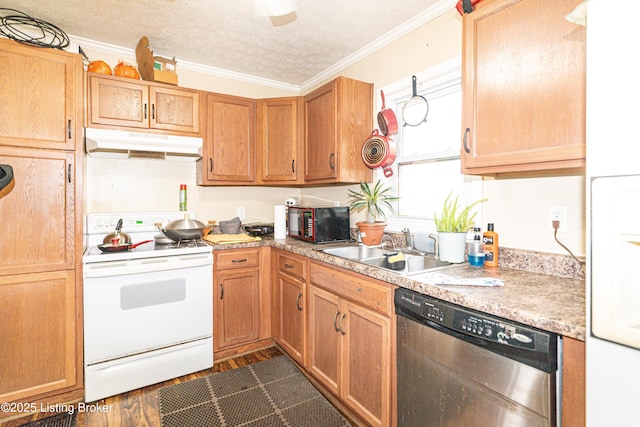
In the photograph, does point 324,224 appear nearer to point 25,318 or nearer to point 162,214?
point 162,214

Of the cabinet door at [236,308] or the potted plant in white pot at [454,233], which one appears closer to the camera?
the potted plant in white pot at [454,233]

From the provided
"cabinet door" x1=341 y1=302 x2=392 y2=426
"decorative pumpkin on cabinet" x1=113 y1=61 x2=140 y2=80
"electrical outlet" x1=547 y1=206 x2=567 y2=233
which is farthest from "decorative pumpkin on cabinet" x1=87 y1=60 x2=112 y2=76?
"electrical outlet" x1=547 y1=206 x2=567 y2=233

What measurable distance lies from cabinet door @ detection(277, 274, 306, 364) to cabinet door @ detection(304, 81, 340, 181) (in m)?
0.91

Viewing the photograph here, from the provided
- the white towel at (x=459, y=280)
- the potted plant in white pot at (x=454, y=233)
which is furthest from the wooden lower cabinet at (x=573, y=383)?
the potted plant in white pot at (x=454, y=233)

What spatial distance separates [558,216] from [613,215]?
80 centimetres

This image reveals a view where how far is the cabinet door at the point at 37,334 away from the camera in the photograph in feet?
6.08

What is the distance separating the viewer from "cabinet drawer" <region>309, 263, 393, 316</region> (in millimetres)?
1533

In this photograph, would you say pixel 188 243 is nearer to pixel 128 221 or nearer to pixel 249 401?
pixel 128 221

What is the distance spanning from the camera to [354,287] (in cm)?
173

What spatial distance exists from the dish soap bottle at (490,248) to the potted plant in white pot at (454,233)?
0.11 metres

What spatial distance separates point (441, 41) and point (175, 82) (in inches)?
80.9

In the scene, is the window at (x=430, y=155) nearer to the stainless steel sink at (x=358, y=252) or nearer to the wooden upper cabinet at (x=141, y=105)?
the stainless steel sink at (x=358, y=252)

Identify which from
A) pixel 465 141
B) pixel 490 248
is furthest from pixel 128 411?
pixel 465 141

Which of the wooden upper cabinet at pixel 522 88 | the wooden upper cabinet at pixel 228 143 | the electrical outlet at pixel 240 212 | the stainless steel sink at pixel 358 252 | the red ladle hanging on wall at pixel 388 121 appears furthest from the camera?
the electrical outlet at pixel 240 212
